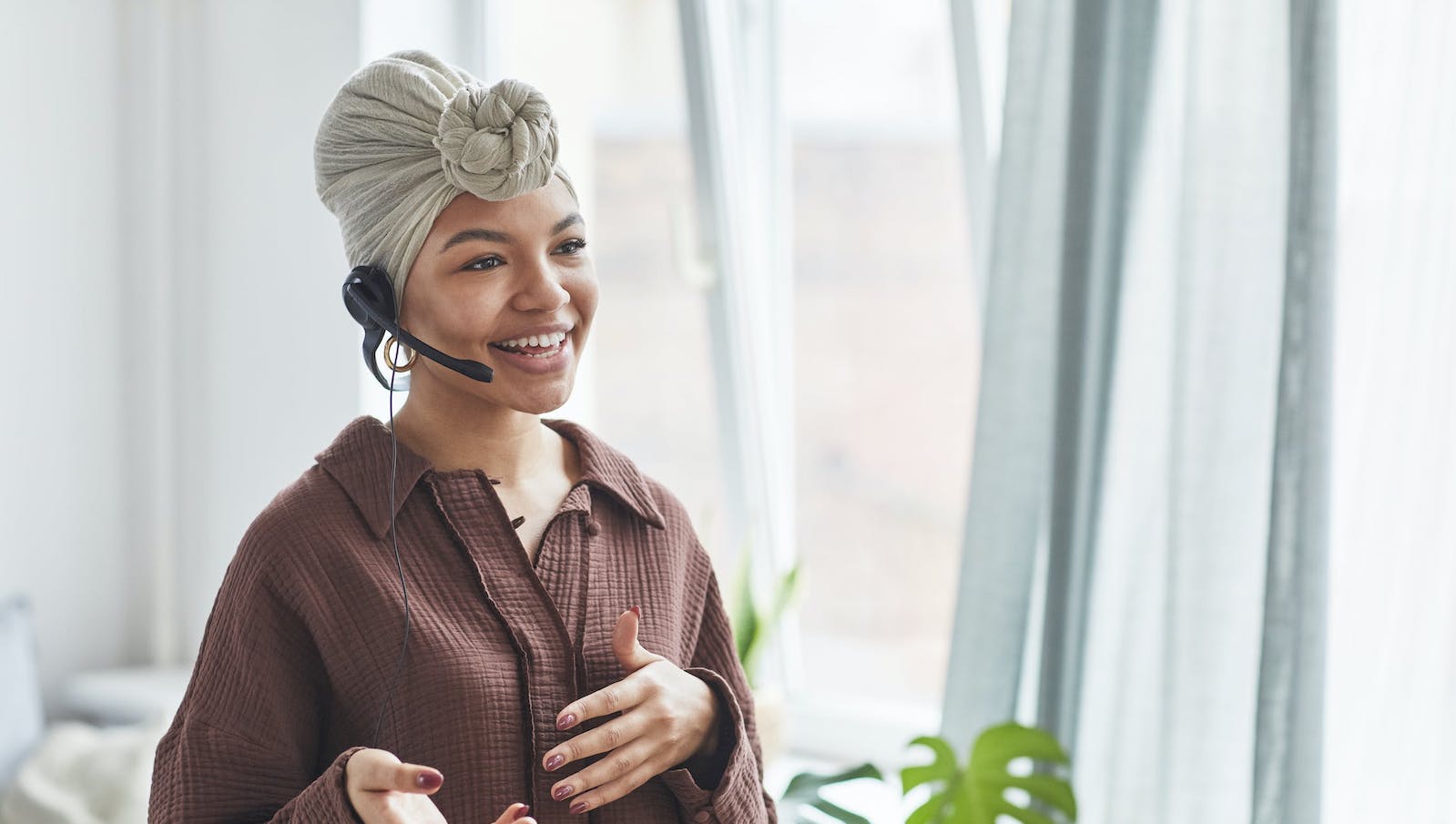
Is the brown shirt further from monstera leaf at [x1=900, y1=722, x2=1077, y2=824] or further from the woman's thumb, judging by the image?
monstera leaf at [x1=900, y1=722, x2=1077, y2=824]

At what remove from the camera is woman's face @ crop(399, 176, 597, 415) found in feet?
2.99

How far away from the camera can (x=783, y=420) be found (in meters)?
2.61


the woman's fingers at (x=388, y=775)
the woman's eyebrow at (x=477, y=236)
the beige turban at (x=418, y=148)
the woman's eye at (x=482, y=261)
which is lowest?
the woman's fingers at (x=388, y=775)

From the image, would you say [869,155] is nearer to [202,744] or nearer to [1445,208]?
[1445,208]

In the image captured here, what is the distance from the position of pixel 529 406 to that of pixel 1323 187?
109cm

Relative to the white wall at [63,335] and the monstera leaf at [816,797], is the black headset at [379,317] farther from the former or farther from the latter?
the white wall at [63,335]

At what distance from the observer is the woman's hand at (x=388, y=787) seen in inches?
30.1

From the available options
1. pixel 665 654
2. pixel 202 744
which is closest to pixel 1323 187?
pixel 665 654

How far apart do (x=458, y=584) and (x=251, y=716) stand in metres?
0.16

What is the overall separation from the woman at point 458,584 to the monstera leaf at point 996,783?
2.44 feet

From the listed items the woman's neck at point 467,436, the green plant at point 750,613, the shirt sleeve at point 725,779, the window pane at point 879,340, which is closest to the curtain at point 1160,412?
the green plant at point 750,613

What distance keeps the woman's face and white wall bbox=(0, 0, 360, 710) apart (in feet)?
4.71

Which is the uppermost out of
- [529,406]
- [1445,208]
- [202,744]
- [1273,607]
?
[1445,208]

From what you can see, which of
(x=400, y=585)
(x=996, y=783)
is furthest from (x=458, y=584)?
(x=996, y=783)
